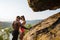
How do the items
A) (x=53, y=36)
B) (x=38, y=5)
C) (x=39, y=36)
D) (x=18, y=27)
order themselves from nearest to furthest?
(x=53, y=36)
(x=39, y=36)
(x=38, y=5)
(x=18, y=27)

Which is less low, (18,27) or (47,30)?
(47,30)

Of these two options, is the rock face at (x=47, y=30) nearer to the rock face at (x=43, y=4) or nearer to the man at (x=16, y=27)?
the rock face at (x=43, y=4)

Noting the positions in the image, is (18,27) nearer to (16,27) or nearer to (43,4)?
(16,27)

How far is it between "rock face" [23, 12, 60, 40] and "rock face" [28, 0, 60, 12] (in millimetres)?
554

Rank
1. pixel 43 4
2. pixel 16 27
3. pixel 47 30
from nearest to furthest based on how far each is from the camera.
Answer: pixel 47 30
pixel 43 4
pixel 16 27

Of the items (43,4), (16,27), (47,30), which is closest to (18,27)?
(16,27)

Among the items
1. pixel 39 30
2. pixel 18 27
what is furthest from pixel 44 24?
pixel 18 27

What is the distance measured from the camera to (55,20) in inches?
431

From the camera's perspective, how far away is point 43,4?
11414 mm

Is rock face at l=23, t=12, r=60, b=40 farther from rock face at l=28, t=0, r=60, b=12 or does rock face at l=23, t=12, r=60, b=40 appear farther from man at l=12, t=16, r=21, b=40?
Answer: man at l=12, t=16, r=21, b=40

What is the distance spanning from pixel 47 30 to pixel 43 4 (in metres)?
1.59

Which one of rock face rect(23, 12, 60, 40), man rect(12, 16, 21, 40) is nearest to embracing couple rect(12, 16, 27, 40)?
man rect(12, 16, 21, 40)

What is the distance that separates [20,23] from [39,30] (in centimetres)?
304

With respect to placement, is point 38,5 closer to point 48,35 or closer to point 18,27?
point 48,35
